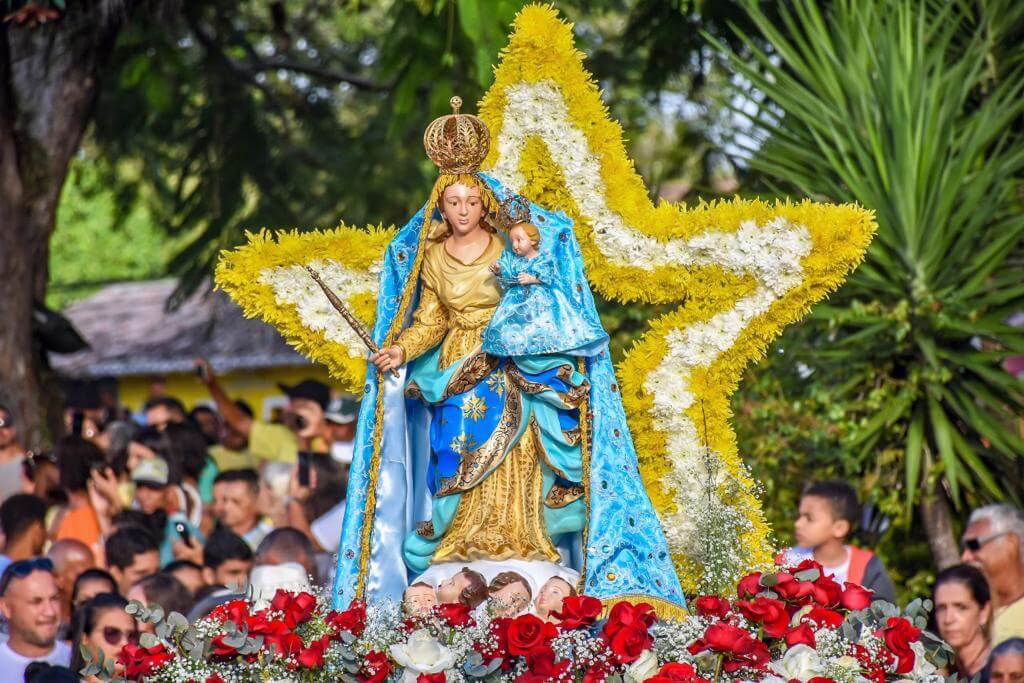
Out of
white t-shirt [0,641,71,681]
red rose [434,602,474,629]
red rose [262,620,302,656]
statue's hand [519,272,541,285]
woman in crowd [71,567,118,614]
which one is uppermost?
statue's hand [519,272,541,285]

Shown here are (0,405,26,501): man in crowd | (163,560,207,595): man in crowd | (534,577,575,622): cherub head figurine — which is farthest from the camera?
(0,405,26,501): man in crowd

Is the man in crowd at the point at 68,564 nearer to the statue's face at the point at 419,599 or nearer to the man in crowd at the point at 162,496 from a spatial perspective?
the man in crowd at the point at 162,496

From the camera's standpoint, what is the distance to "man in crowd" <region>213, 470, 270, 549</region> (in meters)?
9.54

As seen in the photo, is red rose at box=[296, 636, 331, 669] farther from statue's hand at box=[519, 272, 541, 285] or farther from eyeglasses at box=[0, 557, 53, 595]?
eyeglasses at box=[0, 557, 53, 595]

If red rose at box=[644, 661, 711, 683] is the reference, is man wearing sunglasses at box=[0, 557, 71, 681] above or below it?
below

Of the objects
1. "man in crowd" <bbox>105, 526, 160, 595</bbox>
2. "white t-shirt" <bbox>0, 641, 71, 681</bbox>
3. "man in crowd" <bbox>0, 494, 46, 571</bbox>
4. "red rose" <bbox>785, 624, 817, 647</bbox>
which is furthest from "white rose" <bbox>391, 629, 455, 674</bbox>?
"man in crowd" <bbox>0, 494, 46, 571</bbox>

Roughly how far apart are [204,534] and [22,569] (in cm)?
288

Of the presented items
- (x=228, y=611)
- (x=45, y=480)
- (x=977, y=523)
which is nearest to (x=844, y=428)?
(x=977, y=523)

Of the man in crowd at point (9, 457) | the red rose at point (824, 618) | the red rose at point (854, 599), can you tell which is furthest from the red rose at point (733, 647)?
the man in crowd at point (9, 457)

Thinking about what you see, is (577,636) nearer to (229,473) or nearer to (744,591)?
(744,591)

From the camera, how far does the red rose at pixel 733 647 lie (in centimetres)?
526

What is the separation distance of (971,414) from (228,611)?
14.6 feet

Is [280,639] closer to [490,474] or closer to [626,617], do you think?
[490,474]

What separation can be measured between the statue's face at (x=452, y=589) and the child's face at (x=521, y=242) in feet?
4.18
